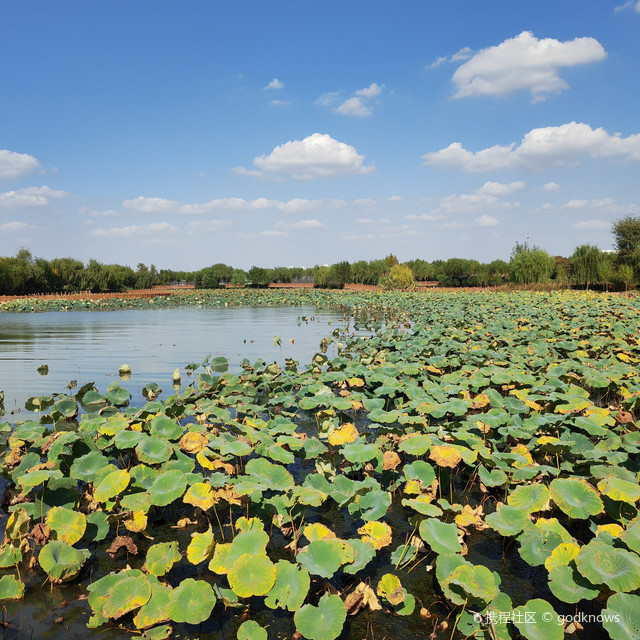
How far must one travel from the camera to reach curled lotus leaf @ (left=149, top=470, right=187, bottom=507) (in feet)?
9.49

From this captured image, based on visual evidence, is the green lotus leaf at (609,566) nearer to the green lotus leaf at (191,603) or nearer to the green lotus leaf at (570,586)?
the green lotus leaf at (570,586)

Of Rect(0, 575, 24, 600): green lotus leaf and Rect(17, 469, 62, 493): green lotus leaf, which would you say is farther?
Rect(17, 469, 62, 493): green lotus leaf

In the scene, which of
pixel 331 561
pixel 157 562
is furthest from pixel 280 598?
pixel 157 562

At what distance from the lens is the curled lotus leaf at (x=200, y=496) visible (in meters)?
2.74

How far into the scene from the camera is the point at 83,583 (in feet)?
8.74

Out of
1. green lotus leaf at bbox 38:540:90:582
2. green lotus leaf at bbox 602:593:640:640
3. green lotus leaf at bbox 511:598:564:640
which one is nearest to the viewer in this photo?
green lotus leaf at bbox 602:593:640:640

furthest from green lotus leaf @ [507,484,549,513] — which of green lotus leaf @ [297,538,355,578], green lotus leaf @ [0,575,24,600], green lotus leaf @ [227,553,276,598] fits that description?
green lotus leaf @ [0,575,24,600]

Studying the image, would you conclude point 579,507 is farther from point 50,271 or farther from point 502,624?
point 50,271

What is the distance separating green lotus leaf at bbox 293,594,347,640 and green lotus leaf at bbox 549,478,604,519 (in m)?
1.47

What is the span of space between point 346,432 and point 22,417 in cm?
479

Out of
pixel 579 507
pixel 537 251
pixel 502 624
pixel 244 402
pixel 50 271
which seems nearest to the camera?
pixel 502 624

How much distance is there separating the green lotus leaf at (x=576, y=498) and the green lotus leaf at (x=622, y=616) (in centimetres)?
75

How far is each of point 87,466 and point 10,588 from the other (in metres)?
1.03

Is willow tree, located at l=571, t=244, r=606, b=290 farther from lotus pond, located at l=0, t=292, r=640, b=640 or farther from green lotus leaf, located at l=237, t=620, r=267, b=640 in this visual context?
green lotus leaf, located at l=237, t=620, r=267, b=640
